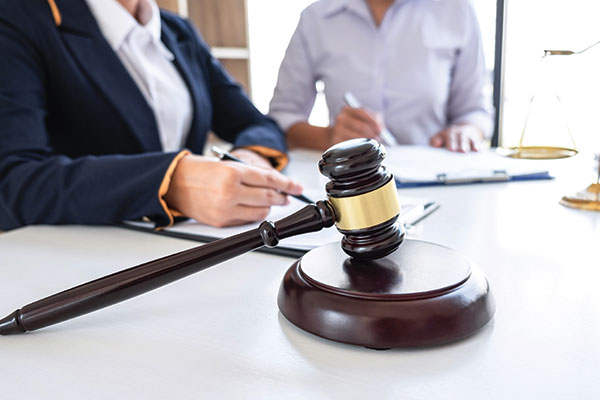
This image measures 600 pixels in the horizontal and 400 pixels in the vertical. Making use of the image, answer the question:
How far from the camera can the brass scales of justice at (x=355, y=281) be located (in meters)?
0.40

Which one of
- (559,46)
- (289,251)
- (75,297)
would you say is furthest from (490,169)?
(75,297)

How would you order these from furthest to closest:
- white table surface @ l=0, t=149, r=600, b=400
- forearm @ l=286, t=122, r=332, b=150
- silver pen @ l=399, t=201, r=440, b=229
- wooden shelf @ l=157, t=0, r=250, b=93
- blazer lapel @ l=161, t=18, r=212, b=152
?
wooden shelf @ l=157, t=0, r=250, b=93 < forearm @ l=286, t=122, r=332, b=150 < blazer lapel @ l=161, t=18, r=212, b=152 < silver pen @ l=399, t=201, r=440, b=229 < white table surface @ l=0, t=149, r=600, b=400

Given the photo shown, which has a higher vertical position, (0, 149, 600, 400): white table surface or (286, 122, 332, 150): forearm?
(0, 149, 600, 400): white table surface

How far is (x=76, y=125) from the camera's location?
43.6 inches

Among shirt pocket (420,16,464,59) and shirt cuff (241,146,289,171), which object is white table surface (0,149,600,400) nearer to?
shirt cuff (241,146,289,171)

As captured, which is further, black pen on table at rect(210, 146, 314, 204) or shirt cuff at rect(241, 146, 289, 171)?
shirt cuff at rect(241, 146, 289, 171)

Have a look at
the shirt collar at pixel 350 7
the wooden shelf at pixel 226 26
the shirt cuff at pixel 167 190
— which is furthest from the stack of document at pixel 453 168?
the wooden shelf at pixel 226 26

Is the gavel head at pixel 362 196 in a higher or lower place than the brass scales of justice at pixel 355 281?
higher

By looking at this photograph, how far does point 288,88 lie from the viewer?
1887mm

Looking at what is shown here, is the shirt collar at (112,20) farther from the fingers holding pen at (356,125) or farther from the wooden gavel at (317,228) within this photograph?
the wooden gavel at (317,228)

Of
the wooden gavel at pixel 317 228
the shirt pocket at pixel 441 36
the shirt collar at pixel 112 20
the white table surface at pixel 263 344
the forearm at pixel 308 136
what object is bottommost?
the forearm at pixel 308 136

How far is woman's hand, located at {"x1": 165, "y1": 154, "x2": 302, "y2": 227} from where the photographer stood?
2.45ft

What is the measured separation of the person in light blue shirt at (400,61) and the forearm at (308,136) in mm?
100

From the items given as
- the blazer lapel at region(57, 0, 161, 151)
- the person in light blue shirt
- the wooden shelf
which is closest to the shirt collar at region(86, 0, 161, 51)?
the blazer lapel at region(57, 0, 161, 151)
